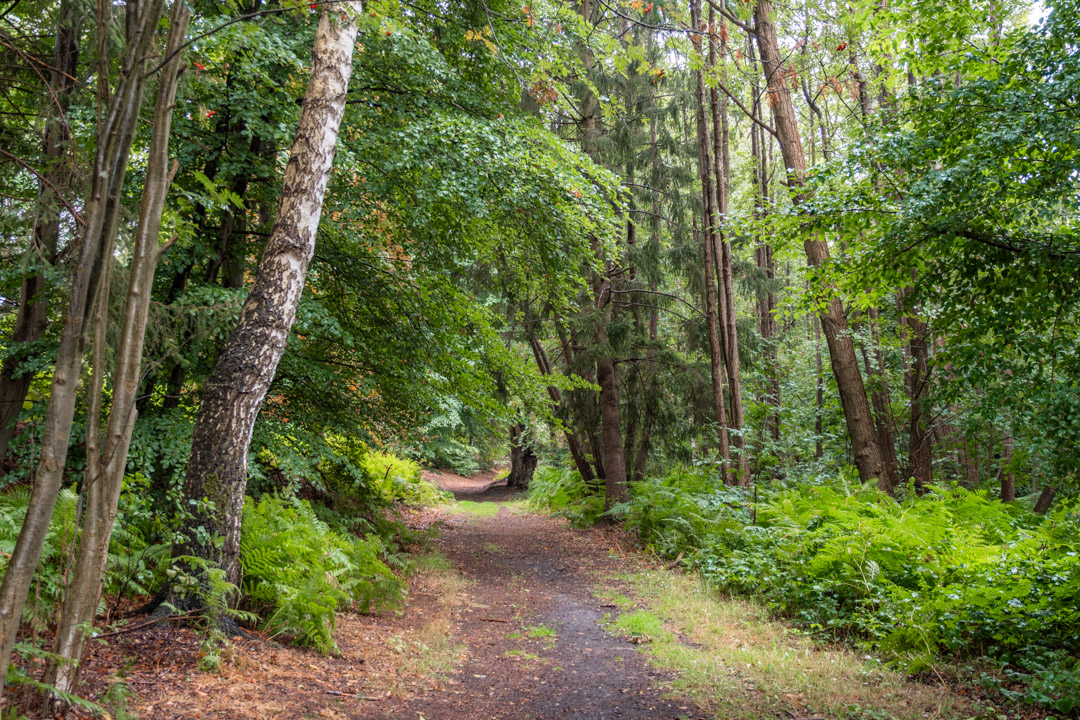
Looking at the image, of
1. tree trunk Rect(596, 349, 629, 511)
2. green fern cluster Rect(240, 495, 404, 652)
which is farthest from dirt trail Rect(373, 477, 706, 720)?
tree trunk Rect(596, 349, 629, 511)

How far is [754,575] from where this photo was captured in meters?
7.20

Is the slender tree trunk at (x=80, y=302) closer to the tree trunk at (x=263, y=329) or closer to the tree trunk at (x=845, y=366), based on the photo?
the tree trunk at (x=263, y=329)

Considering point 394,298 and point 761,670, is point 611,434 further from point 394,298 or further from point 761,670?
point 761,670

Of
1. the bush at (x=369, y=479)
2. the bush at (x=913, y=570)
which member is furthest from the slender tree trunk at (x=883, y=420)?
the bush at (x=369, y=479)

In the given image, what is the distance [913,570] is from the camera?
5953 millimetres

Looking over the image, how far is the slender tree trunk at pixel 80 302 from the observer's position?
214cm

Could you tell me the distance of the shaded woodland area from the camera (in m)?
3.12

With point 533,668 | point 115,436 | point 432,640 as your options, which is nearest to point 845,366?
point 533,668

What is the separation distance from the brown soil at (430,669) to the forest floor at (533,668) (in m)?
0.01

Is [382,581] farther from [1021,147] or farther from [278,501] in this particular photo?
[1021,147]

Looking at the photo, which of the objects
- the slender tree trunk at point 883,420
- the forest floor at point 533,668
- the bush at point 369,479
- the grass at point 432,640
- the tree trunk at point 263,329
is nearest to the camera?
the forest floor at point 533,668

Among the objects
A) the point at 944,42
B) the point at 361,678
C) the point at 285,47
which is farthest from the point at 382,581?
the point at 944,42

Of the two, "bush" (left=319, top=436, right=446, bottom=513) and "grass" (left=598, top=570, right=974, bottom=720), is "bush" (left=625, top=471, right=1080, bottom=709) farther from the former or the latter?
"bush" (left=319, top=436, right=446, bottom=513)

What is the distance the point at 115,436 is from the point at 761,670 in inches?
179
